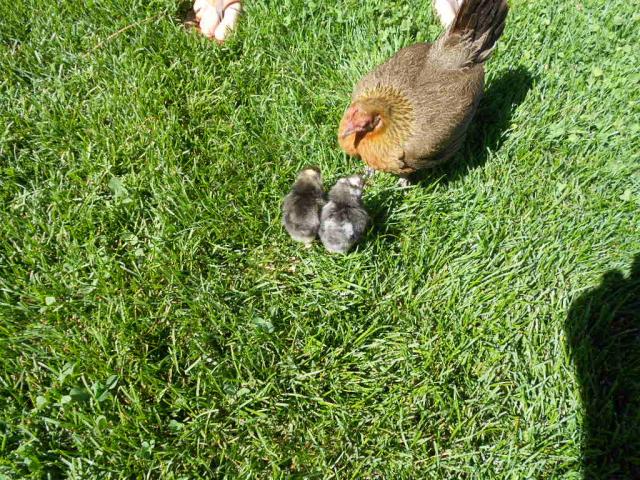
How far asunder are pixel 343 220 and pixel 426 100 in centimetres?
87

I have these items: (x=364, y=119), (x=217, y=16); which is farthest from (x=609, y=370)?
(x=217, y=16)

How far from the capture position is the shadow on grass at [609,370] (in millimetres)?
2088

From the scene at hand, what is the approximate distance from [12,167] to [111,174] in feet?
1.93

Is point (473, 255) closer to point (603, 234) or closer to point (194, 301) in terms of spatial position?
point (603, 234)

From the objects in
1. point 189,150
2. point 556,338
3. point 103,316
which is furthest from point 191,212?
point 556,338

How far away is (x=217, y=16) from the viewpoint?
11.4ft

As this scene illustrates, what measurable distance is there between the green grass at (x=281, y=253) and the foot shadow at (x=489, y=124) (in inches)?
0.8

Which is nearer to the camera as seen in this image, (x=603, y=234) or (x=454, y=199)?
(x=603, y=234)

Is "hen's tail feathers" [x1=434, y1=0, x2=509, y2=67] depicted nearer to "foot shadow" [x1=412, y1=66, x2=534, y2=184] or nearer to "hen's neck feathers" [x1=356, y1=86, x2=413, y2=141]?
"hen's neck feathers" [x1=356, y1=86, x2=413, y2=141]

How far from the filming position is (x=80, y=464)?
73.4 inches

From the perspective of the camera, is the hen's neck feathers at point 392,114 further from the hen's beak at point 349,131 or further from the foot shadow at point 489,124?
the foot shadow at point 489,124

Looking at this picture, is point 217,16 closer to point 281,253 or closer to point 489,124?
point 281,253

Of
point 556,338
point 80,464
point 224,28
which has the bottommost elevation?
point 80,464

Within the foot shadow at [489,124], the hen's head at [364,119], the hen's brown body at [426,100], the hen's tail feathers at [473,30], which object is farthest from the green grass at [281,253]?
the hen's tail feathers at [473,30]
